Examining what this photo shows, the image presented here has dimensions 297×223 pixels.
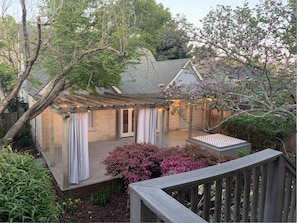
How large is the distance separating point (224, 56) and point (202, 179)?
4630mm

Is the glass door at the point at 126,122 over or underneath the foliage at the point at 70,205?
over

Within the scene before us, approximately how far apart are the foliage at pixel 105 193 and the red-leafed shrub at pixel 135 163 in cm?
87

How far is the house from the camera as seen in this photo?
7.97 m

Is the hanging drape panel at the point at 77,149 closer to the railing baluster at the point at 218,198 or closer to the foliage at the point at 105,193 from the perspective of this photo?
the foliage at the point at 105,193

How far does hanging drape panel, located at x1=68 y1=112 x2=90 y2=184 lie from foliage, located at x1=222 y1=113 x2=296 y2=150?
6575 millimetres

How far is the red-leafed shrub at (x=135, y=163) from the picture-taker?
6.51 m

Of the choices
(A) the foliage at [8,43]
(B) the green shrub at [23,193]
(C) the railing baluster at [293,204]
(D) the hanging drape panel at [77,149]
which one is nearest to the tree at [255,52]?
Answer: (C) the railing baluster at [293,204]

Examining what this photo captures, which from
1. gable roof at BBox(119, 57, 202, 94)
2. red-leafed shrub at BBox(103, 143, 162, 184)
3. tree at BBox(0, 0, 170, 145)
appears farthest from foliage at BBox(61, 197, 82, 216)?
gable roof at BBox(119, 57, 202, 94)

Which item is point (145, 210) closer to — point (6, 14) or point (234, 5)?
point (234, 5)

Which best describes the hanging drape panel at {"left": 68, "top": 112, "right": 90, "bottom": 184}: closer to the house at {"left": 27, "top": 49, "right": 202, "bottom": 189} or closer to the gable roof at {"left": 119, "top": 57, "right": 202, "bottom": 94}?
the house at {"left": 27, "top": 49, "right": 202, "bottom": 189}

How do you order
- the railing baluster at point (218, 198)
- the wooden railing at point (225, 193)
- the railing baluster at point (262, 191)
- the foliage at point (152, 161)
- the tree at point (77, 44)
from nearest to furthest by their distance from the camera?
the wooden railing at point (225, 193) < the railing baluster at point (218, 198) < the railing baluster at point (262, 191) < the foliage at point (152, 161) < the tree at point (77, 44)

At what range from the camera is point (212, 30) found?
570cm

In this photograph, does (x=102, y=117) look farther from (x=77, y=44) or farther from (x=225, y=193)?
(x=225, y=193)

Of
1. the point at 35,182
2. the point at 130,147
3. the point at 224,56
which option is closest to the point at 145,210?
the point at 35,182
